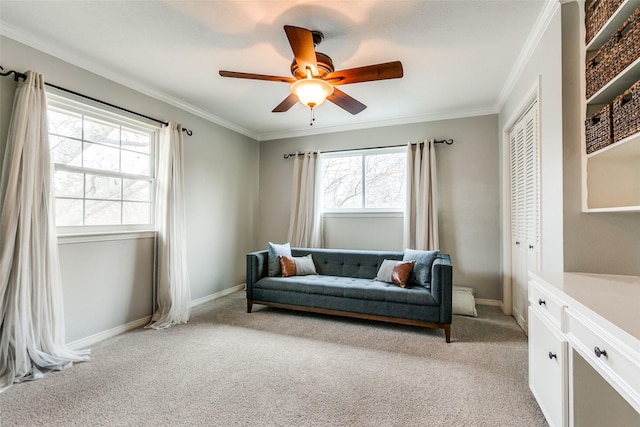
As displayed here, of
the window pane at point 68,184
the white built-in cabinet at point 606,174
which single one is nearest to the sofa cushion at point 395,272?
the white built-in cabinet at point 606,174

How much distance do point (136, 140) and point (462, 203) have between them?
13.5ft

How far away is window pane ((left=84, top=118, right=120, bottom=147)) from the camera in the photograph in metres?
2.83

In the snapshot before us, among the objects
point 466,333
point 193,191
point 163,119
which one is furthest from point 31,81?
point 466,333

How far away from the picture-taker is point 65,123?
2666 millimetres

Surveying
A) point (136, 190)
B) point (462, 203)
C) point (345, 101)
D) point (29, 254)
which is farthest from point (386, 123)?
point (29, 254)

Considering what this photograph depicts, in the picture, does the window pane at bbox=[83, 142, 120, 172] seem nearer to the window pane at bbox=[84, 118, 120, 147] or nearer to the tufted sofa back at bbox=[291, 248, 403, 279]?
the window pane at bbox=[84, 118, 120, 147]

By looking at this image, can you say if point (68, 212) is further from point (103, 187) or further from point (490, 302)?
point (490, 302)

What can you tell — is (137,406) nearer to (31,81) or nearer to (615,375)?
(615,375)

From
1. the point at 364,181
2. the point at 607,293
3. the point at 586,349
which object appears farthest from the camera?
the point at 364,181

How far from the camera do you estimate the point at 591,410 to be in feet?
4.23

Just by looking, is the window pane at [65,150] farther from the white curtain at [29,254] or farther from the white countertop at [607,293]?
the white countertop at [607,293]

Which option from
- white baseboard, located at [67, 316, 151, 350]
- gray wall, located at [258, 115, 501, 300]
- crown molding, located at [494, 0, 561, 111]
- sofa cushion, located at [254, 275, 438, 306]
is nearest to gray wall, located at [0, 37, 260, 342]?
white baseboard, located at [67, 316, 151, 350]

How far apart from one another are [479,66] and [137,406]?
12.6 ft

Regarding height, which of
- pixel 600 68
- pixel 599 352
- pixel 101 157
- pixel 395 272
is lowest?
pixel 395 272
